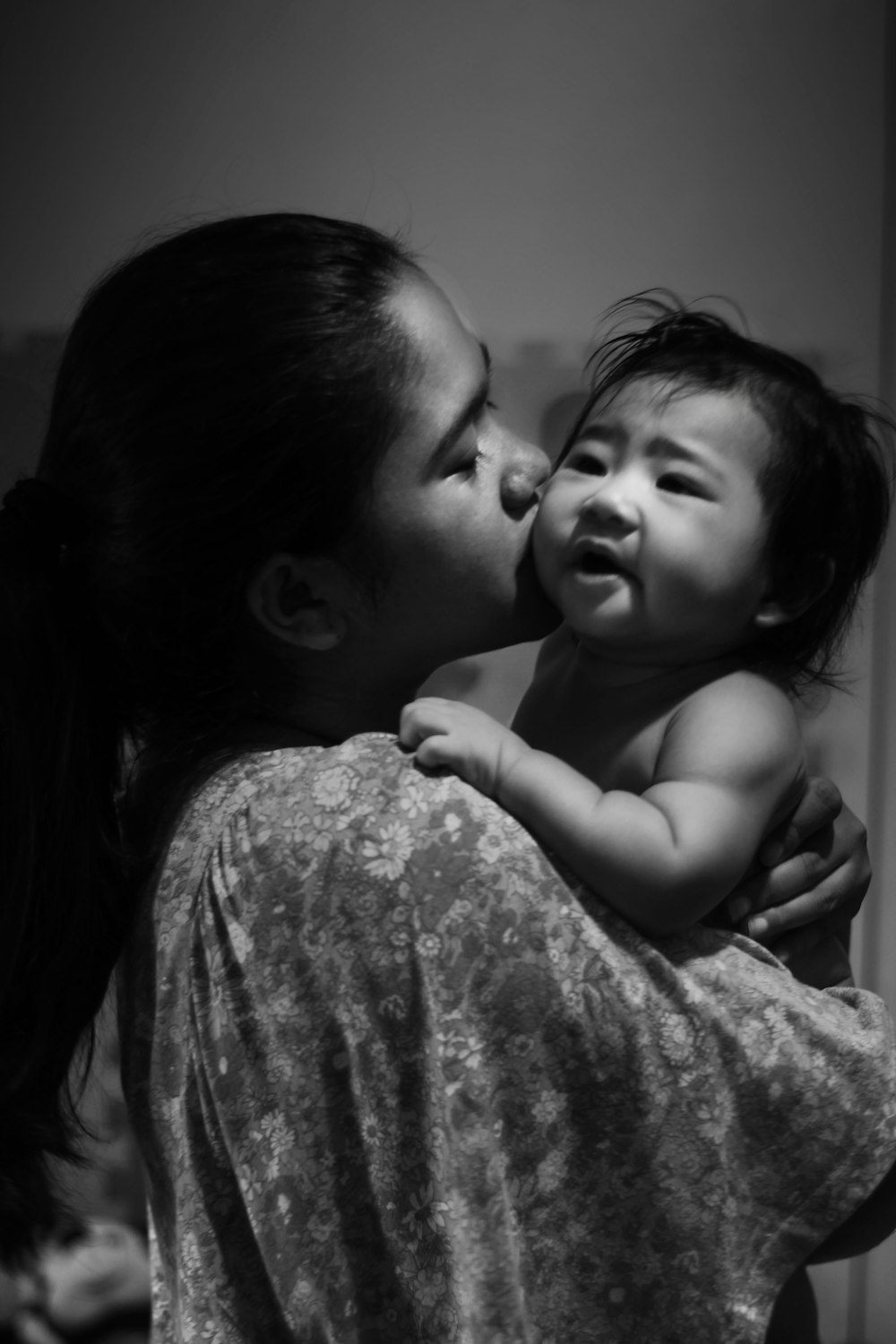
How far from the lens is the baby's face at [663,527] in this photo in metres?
1.09

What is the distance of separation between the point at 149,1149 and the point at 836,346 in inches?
59.3

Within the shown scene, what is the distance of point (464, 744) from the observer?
0.98 metres

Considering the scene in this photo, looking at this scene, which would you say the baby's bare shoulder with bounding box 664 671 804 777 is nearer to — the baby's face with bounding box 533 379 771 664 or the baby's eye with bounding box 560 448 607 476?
the baby's face with bounding box 533 379 771 664

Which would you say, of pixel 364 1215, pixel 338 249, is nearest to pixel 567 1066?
pixel 364 1215

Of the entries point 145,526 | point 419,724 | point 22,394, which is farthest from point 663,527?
point 22,394

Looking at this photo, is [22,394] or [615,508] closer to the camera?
[615,508]

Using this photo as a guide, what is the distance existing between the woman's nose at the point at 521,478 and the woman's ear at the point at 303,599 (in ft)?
0.49

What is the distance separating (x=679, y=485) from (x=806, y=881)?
33cm

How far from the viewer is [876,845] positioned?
2.07m

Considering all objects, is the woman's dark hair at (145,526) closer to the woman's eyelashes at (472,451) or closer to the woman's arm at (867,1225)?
the woman's eyelashes at (472,451)

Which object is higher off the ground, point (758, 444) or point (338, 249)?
point (338, 249)

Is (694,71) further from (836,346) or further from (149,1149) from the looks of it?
(149,1149)

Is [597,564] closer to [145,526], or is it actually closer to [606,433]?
[606,433]

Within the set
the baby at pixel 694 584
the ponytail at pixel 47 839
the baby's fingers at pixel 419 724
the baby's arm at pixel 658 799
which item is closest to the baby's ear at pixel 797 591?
the baby at pixel 694 584
